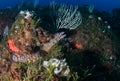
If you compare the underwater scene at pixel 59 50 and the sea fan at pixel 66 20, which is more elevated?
the sea fan at pixel 66 20

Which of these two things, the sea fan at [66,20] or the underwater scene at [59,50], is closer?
the underwater scene at [59,50]

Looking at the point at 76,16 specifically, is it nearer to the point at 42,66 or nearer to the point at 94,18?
the point at 94,18

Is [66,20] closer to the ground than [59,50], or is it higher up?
higher up

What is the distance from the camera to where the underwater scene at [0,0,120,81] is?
6262 mm

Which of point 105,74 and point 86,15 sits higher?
point 86,15

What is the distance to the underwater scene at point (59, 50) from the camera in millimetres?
6262

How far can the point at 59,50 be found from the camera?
8.18 metres

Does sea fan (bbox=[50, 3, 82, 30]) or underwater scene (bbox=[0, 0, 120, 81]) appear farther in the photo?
sea fan (bbox=[50, 3, 82, 30])

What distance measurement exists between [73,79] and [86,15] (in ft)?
19.9

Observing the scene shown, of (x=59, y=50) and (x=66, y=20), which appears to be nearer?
(x=59, y=50)

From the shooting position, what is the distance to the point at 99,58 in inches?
372

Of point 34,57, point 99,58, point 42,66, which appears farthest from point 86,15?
point 42,66

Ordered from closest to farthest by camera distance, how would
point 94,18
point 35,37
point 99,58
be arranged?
1. point 35,37
2. point 99,58
3. point 94,18

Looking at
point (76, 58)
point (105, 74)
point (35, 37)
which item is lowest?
point (105, 74)
